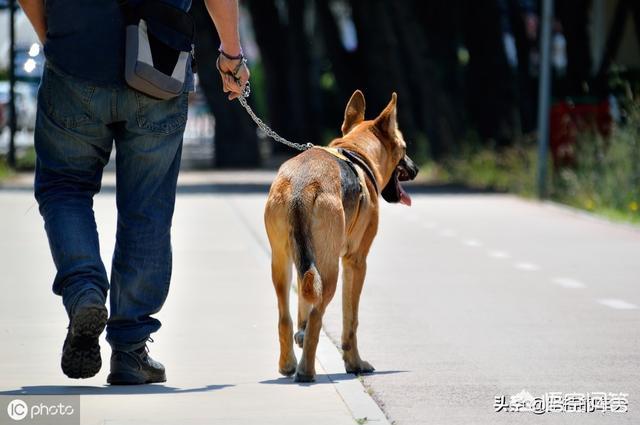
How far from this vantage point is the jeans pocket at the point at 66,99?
276 inches

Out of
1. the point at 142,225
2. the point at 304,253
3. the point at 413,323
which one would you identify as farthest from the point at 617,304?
the point at 142,225

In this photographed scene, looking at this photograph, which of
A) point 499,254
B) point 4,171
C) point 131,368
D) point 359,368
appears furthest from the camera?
point 4,171

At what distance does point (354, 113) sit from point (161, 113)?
2.05 metres

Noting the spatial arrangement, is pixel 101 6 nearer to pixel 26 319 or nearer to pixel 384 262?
pixel 26 319

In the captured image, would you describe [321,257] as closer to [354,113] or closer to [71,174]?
[71,174]

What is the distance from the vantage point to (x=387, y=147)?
28.6 ft

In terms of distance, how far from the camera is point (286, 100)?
1704 inches

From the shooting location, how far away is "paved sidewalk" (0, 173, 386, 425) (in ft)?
21.9

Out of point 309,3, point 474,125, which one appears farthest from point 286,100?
point 474,125

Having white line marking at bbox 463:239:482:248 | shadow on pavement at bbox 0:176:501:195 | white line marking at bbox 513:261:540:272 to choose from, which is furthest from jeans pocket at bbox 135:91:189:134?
shadow on pavement at bbox 0:176:501:195

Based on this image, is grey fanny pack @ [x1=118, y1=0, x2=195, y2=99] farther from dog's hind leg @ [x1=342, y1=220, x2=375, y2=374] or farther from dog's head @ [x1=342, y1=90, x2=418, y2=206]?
dog's head @ [x1=342, y1=90, x2=418, y2=206]

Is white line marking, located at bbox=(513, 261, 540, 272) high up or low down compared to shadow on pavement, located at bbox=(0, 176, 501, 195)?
up

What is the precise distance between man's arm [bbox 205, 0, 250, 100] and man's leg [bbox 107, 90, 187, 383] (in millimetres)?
282

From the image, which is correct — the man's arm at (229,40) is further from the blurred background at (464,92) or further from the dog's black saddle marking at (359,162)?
the blurred background at (464,92)
